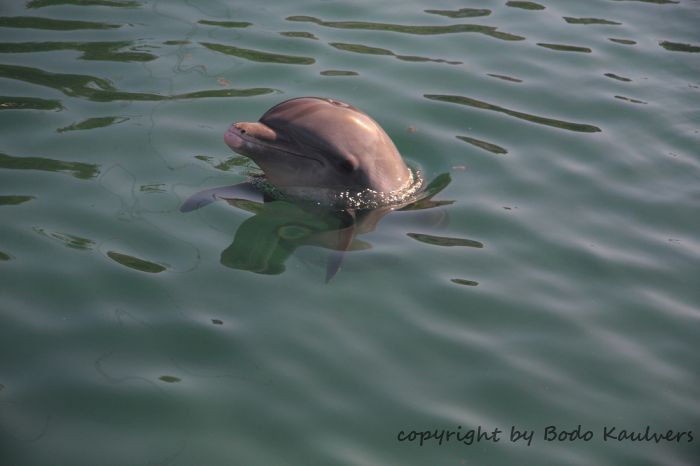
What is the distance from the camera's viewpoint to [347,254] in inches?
228

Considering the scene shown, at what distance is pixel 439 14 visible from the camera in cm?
950

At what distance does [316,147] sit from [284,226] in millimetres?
600

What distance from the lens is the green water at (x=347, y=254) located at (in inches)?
175

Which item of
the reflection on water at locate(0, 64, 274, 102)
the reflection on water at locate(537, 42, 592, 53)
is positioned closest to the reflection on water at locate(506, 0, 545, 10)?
the reflection on water at locate(537, 42, 592, 53)

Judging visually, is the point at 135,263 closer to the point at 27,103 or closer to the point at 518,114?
the point at 27,103

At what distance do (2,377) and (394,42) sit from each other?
5550 millimetres

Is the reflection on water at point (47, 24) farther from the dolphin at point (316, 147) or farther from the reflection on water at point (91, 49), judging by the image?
the dolphin at point (316, 147)

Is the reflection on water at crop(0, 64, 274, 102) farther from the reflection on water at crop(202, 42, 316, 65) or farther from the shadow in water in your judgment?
the shadow in water

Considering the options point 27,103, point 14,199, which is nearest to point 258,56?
point 27,103

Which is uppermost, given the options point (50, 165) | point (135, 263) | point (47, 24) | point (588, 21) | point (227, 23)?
point (588, 21)

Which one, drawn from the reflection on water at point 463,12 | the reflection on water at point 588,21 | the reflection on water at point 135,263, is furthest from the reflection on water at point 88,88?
the reflection on water at point 588,21

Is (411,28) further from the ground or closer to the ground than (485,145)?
further from the ground

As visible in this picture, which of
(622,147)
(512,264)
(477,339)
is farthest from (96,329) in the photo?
(622,147)

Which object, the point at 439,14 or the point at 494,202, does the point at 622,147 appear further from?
the point at 439,14
